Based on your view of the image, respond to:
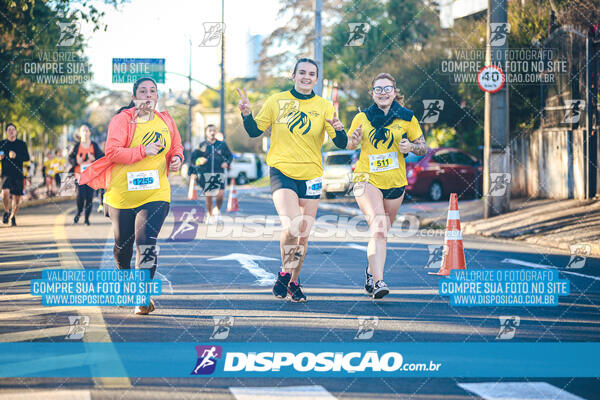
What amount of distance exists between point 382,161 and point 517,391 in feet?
11.8

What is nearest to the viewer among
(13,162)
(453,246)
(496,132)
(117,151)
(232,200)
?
(117,151)

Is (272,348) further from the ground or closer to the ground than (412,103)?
closer to the ground

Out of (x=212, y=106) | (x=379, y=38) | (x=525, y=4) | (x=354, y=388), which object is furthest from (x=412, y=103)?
(x=212, y=106)

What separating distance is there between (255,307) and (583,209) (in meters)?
10.4

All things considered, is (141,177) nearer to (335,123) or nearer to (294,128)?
(294,128)

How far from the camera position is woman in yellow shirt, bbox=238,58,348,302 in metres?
7.68

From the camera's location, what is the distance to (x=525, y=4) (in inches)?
1000

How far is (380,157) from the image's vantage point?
805 centimetres

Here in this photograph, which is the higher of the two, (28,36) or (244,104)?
(28,36)

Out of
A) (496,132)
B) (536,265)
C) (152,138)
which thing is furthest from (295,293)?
(496,132)

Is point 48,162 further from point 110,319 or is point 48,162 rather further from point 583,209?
point 110,319

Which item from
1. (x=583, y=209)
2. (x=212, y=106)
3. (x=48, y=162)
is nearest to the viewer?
(x=583, y=209)

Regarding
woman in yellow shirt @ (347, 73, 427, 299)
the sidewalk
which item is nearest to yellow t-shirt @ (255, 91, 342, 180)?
woman in yellow shirt @ (347, 73, 427, 299)

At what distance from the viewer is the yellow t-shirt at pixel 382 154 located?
8039 mm
